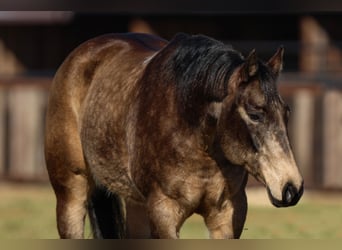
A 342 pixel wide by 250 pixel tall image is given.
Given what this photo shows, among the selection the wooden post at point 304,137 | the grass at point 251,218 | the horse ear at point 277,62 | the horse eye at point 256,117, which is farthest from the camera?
the wooden post at point 304,137

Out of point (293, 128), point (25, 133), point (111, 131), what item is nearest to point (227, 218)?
point (111, 131)

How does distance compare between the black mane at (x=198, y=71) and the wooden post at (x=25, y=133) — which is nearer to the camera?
the black mane at (x=198, y=71)

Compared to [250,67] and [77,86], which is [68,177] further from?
[250,67]

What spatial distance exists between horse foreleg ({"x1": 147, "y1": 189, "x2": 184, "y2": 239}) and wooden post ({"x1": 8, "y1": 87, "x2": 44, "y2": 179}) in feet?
25.5

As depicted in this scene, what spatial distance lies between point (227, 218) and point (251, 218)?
574 centimetres

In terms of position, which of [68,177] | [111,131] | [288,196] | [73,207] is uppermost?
[288,196]

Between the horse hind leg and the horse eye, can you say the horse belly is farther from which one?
the horse eye

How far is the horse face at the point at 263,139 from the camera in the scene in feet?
14.2

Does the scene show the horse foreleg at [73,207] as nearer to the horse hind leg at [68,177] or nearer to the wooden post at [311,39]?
the horse hind leg at [68,177]

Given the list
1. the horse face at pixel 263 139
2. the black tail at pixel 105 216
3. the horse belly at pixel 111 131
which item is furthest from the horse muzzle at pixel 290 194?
the black tail at pixel 105 216

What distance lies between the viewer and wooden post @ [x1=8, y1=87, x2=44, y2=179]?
1268cm

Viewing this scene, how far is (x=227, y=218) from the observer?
201 inches

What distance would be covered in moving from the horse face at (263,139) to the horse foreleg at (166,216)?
42 centimetres

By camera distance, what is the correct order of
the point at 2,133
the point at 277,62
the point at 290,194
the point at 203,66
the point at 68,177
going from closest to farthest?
the point at 290,194 < the point at 277,62 < the point at 203,66 < the point at 68,177 < the point at 2,133
